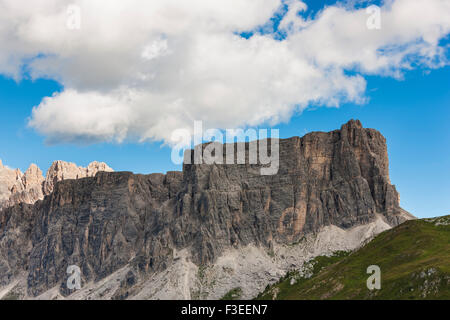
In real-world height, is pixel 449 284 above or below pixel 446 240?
below

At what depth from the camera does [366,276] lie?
19200cm
